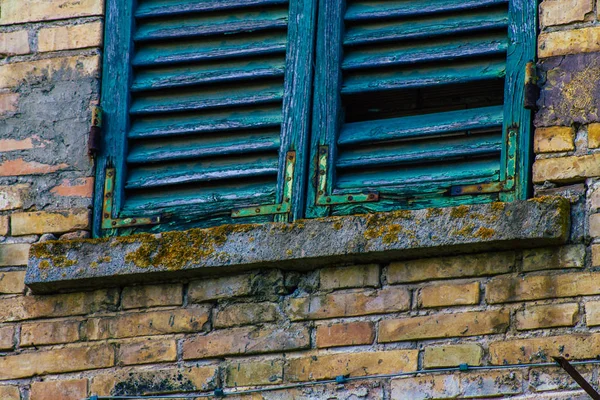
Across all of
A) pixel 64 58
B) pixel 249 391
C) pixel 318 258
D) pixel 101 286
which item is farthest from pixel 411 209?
pixel 64 58

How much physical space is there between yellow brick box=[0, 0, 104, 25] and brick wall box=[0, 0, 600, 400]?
23cm

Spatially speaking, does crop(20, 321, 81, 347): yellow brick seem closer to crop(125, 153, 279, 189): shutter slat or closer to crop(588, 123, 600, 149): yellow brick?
crop(125, 153, 279, 189): shutter slat

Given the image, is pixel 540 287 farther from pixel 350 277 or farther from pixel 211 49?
pixel 211 49

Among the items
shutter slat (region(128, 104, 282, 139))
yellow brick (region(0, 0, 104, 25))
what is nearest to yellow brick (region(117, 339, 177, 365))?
shutter slat (region(128, 104, 282, 139))

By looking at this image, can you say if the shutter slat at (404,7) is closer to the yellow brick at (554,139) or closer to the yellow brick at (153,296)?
the yellow brick at (554,139)

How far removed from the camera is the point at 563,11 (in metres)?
4.98

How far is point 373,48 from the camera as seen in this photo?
17.1 feet

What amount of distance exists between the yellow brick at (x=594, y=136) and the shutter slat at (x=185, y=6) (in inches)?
48.3

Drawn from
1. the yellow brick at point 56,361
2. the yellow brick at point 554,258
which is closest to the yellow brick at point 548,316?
the yellow brick at point 554,258

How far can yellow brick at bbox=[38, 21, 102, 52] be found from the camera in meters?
5.45

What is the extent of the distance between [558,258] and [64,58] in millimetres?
2005

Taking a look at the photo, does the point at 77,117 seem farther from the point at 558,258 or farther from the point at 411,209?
the point at 558,258

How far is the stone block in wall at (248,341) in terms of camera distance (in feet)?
15.9

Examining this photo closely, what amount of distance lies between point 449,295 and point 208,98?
1202 mm
